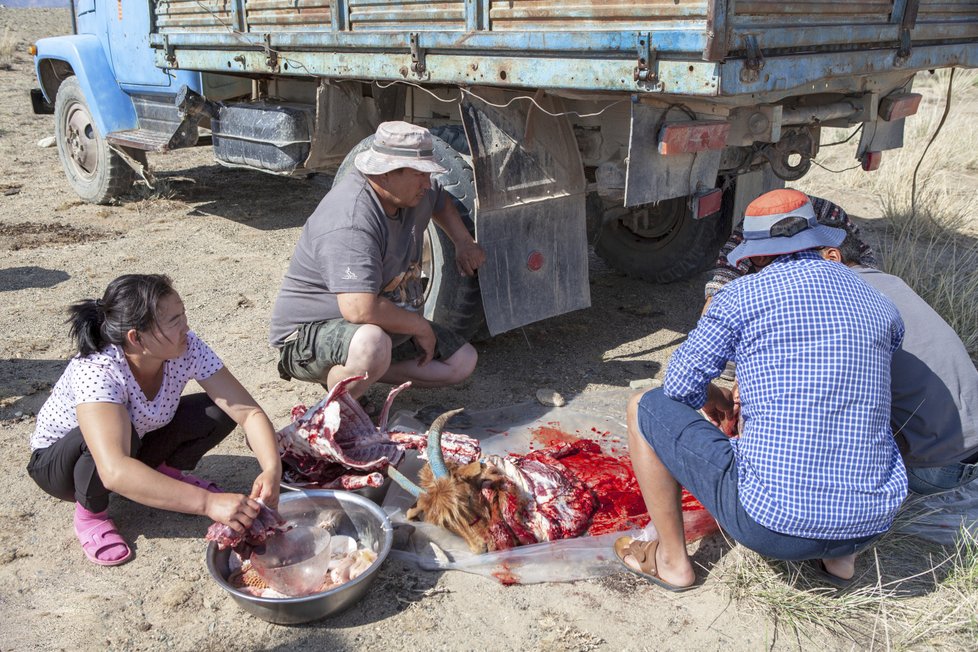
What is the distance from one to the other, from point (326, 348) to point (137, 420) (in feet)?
2.72

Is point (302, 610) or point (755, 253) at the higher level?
point (755, 253)

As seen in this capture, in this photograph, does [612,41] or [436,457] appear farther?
[612,41]

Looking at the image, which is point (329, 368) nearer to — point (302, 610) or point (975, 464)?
point (302, 610)

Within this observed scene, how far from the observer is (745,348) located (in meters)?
2.39

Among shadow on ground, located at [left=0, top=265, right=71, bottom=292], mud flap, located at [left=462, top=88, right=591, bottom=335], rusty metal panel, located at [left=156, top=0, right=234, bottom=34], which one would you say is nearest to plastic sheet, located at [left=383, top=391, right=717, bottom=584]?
mud flap, located at [left=462, top=88, right=591, bottom=335]

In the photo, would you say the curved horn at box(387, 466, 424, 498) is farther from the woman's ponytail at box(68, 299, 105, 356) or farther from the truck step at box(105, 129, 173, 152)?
the truck step at box(105, 129, 173, 152)

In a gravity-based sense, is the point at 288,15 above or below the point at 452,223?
above

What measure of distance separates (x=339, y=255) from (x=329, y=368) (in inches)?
20.4

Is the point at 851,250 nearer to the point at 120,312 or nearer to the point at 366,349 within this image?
the point at 366,349

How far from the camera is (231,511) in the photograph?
2518 millimetres

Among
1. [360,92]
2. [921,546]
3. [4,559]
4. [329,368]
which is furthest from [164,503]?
[360,92]

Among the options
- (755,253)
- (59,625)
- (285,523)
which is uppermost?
(755,253)

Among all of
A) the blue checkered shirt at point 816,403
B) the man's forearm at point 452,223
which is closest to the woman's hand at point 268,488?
the blue checkered shirt at point 816,403

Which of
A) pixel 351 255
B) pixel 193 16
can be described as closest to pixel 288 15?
pixel 193 16
